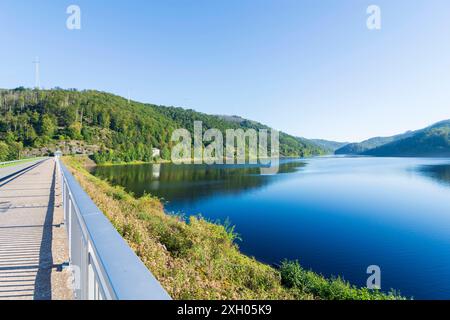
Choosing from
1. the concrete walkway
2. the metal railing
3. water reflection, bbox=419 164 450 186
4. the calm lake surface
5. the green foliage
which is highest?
the metal railing

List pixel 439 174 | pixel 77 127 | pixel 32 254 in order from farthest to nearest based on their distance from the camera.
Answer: pixel 77 127
pixel 439 174
pixel 32 254

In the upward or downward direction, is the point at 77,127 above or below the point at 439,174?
above

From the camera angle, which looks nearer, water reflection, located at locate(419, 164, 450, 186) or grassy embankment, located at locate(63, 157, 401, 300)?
grassy embankment, located at locate(63, 157, 401, 300)

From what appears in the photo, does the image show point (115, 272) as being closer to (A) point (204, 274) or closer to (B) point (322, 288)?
(A) point (204, 274)

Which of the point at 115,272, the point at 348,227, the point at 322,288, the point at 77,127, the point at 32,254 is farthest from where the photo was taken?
the point at 77,127

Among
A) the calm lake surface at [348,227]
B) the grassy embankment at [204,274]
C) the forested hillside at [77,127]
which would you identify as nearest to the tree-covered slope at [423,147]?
the forested hillside at [77,127]

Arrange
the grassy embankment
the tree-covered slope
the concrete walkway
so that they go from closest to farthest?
the concrete walkway, the grassy embankment, the tree-covered slope

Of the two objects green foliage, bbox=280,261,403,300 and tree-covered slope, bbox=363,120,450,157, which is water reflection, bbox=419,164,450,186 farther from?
tree-covered slope, bbox=363,120,450,157

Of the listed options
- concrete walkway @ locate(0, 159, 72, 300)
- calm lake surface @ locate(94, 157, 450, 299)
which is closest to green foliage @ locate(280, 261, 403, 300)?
calm lake surface @ locate(94, 157, 450, 299)

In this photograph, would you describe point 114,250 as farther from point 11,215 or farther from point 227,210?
point 227,210

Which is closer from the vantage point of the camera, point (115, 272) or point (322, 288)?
point (115, 272)

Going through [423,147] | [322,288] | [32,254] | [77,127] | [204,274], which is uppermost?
[77,127]

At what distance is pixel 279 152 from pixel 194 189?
474 feet

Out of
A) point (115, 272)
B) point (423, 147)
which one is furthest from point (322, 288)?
point (423, 147)
